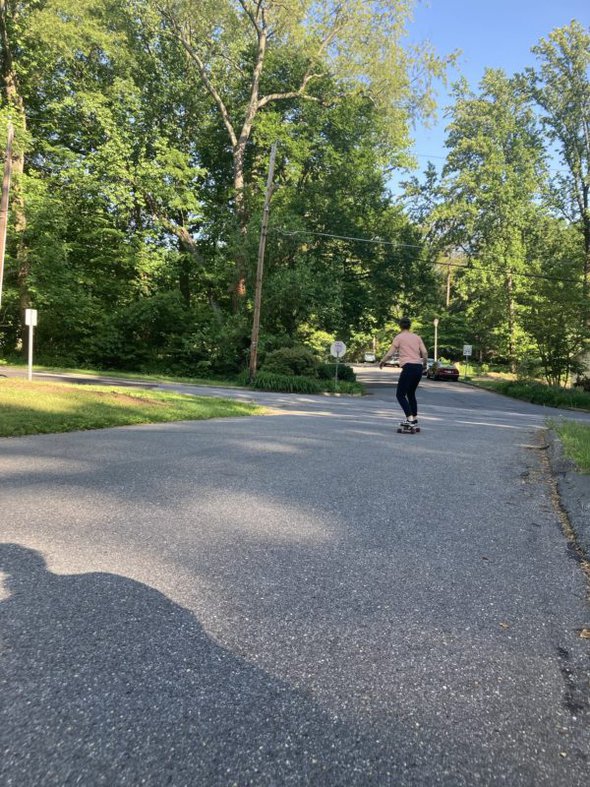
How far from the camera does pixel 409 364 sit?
30.3 ft

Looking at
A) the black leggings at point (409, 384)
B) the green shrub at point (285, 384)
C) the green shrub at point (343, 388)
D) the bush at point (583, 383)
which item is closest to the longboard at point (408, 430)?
the black leggings at point (409, 384)

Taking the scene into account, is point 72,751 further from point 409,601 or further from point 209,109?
point 209,109

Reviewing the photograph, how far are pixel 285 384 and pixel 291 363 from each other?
6.22 ft

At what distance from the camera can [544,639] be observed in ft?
8.28

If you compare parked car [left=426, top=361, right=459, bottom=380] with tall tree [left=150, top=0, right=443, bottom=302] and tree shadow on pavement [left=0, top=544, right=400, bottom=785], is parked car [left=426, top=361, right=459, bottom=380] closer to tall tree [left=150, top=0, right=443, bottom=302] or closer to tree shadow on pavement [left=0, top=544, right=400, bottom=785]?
tall tree [left=150, top=0, right=443, bottom=302]

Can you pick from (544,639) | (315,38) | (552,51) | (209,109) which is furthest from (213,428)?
(552,51)

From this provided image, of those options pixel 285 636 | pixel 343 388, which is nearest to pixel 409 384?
pixel 285 636

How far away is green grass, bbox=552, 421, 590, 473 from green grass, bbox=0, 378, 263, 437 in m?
6.54

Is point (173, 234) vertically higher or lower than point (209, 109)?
lower

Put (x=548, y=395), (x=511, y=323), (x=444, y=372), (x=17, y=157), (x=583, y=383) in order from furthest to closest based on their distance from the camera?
(x=444, y=372) → (x=511, y=323) → (x=17, y=157) → (x=583, y=383) → (x=548, y=395)

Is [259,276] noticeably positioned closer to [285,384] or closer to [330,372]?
[285,384]

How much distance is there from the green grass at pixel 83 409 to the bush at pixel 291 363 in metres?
10.4

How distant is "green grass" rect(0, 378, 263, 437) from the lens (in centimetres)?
837

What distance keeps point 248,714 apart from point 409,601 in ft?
3.99
